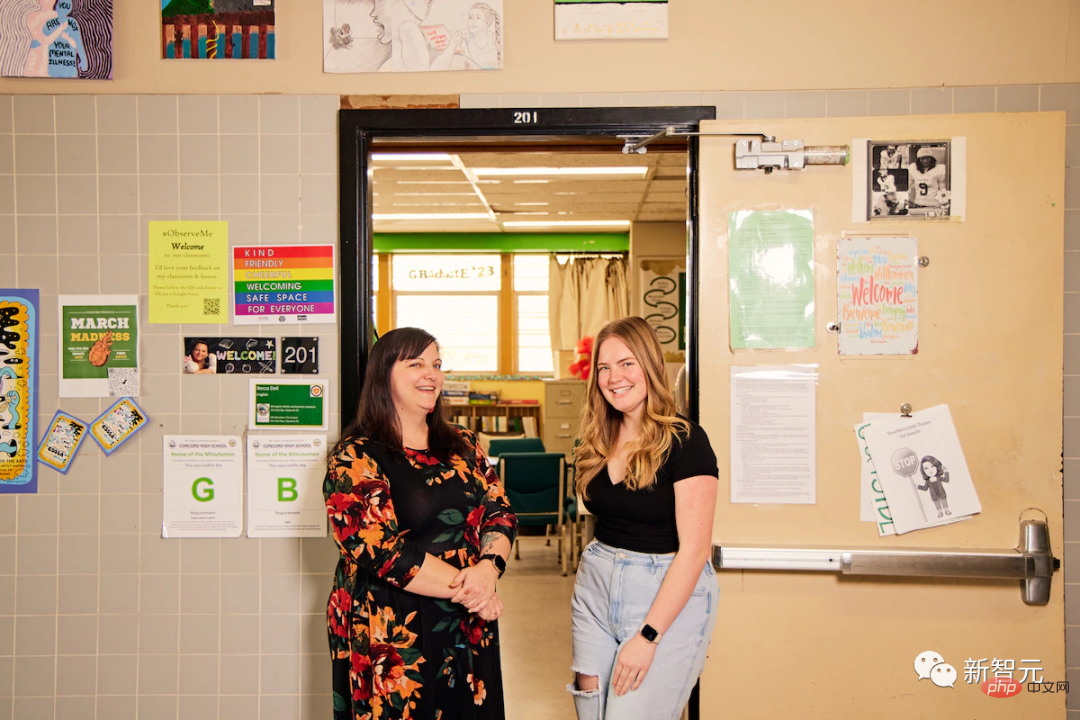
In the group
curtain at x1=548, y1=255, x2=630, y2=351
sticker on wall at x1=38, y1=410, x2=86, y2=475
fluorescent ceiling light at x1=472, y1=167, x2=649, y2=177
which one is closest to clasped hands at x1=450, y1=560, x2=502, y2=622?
sticker on wall at x1=38, y1=410, x2=86, y2=475

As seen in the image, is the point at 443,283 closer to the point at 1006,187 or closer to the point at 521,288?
A: the point at 521,288

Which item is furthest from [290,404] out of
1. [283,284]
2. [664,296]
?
[664,296]

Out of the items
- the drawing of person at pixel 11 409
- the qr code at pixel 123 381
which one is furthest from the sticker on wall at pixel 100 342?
the drawing of person at pixel 11 409

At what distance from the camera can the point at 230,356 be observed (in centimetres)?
229

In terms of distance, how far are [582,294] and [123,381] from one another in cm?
676

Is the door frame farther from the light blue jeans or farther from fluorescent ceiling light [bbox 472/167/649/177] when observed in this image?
fluorescent ceiling light [bbox 472/167/649/177]

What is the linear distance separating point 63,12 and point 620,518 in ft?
7.64

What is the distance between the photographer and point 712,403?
2176 millimetres

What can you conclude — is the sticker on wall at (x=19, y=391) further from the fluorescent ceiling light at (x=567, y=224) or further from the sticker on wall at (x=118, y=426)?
the fluorescent ceiling light at (x=567, y=224)

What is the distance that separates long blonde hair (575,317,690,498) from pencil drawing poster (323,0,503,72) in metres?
1.04

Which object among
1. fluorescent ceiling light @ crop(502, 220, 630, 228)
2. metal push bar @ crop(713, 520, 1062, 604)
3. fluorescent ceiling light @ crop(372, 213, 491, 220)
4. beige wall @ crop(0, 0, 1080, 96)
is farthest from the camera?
fluorescent ceiling light @ crop(502, 220, 630, 228)

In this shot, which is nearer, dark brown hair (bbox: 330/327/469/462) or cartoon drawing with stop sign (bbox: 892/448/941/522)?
dark brown hair (bbox: 330/327/469/462)

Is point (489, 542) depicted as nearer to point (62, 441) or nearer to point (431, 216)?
point (62, 441)

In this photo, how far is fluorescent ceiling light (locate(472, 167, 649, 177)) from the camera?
5270 mm
